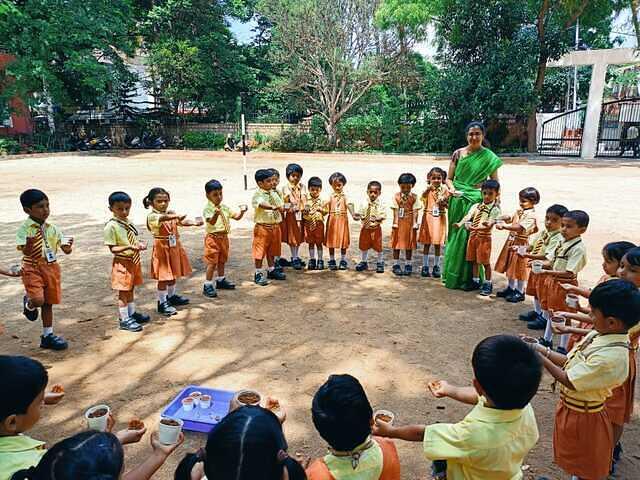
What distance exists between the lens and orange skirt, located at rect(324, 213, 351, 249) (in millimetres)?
6660

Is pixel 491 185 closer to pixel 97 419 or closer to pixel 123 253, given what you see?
pixel 123 253

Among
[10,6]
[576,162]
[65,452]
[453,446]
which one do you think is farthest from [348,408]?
[10,6]

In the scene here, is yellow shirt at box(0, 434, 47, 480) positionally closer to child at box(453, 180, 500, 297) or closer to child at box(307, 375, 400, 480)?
child at box(307, 375, 400, 480)

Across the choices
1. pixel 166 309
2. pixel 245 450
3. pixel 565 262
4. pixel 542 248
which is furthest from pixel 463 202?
pixel 245 450

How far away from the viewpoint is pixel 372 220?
6453 mm

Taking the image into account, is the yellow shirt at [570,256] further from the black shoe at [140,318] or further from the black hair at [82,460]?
the black shoe at [140,318]

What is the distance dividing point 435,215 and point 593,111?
16.8 metres

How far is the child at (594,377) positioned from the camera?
228 cm

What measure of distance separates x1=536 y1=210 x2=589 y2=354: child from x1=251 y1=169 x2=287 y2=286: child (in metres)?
3.19

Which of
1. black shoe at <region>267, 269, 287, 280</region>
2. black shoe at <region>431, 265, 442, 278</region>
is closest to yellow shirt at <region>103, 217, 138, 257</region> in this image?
black shoe at <region>267, 269, 287, 280</region>

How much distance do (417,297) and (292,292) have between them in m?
1.50

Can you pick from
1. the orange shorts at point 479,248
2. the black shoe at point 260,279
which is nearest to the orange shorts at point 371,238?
the orange shorts at point 479,248

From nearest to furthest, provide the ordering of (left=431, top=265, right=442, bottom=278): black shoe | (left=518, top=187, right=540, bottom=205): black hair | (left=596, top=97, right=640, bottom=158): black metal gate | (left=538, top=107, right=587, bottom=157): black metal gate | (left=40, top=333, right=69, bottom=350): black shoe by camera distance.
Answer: (left=40, top=333, right=69, bottom=350): black shoe
(left=518, top=187, right=540, bottom=205): black hair
(left=431, top=265, right=442, bottom=278): black shoe
(left=596, top=97, right=640, bottom=158): black metal gate
(left=538, top=107, right=587, bottom=157): black metal gate

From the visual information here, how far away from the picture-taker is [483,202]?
5.67 m
